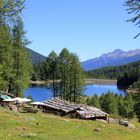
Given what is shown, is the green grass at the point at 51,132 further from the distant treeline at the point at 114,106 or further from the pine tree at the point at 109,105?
the pine tree at the point at 109,105

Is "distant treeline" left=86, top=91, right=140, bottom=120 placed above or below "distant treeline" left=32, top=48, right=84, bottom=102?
below

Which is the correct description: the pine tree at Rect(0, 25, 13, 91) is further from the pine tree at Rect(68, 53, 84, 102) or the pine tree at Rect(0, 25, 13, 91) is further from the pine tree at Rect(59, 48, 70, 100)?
the pine tree at Rect(59, 48, 70, 100)

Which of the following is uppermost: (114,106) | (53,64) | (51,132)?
(53,64)

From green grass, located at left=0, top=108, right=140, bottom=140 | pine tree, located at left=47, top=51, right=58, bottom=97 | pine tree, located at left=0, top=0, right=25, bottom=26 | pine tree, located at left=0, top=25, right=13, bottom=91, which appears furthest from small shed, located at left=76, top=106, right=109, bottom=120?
pine tree, located at left=47, top=51, right=58, bottom=97

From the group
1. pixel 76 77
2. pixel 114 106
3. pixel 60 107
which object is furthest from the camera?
pixel 114 106

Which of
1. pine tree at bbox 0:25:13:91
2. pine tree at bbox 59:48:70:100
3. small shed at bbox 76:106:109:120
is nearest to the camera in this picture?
small shed at bbox 76:106:109:120

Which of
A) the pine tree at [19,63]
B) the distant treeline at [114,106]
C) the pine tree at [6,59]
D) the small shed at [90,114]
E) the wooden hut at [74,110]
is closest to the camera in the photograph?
the small shed at [90,114]

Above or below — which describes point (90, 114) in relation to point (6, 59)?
below

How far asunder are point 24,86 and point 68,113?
61.0 ft

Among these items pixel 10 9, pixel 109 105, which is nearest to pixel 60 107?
pixel 10 9

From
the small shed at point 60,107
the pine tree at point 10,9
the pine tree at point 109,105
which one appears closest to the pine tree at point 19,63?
the small shed at point 60,107

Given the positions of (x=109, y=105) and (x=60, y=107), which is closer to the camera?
(x=60, y=107)

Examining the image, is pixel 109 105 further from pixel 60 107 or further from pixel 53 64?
pixel 60 107

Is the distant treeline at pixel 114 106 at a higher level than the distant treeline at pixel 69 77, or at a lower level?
lower
